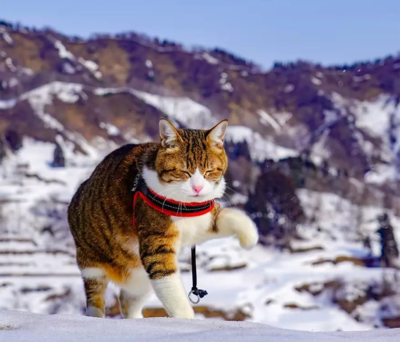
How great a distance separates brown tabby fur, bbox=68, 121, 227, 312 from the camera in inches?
194

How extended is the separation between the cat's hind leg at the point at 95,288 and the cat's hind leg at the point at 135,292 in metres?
0.24

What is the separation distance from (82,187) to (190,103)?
133748mm

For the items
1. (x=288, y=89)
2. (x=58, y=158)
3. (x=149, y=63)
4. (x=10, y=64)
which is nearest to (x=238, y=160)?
(x=58, y=158)

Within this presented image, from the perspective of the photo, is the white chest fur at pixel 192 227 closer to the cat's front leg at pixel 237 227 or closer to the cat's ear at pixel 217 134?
the cat's front leg at pixel 237 227

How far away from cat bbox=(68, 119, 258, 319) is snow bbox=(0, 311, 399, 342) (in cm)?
99

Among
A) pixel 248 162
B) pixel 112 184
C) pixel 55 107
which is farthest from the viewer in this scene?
pixel 55 107

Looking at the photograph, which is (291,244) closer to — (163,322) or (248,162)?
(248,162)

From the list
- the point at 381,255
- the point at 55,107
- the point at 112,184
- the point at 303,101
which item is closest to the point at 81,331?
the point at 112,184

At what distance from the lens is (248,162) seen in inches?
3720

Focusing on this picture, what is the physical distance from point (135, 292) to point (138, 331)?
2371mm

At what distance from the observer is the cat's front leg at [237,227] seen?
5195mm

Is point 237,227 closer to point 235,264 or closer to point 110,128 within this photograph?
point 235,264

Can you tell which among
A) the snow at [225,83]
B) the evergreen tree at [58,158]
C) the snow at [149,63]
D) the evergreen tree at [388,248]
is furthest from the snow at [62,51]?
the evergreen tree at [388,248]

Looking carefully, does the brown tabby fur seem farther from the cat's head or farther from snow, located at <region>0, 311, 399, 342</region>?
snow, located at <region>0, 311, 399, 342</region>
